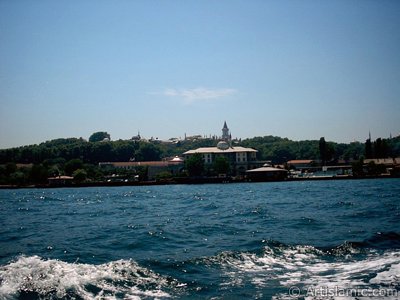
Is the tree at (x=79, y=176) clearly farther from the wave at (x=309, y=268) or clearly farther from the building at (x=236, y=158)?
the wave at (x=309, y=268)

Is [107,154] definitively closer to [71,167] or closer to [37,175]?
[71,167]

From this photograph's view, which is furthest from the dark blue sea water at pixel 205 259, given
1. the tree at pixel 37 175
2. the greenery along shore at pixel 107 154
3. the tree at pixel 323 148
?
the greenery along shore at pixel 107 154

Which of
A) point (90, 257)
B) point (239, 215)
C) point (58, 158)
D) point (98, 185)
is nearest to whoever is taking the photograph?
point (90, 257)

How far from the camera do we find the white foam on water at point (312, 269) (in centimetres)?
827

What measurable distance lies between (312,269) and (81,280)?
5.00 meters

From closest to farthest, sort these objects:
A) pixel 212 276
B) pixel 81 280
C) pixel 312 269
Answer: pixel 81 280 → pixel 212 276 → pixel 312 269

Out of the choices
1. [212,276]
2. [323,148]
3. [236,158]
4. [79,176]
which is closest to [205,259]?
[212,276]

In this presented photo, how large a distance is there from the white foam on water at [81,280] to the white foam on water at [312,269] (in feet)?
5.46

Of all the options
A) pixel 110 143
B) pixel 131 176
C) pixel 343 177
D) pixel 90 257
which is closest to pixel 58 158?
pixel 110 143

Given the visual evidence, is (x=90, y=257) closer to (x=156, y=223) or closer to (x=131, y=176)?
(x=156, y=223)

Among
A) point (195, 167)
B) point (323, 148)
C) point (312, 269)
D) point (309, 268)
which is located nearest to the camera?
point (312, 269)

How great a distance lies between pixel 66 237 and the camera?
14.4 metres

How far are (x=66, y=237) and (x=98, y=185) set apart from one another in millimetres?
71039

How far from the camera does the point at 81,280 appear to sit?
855cm
